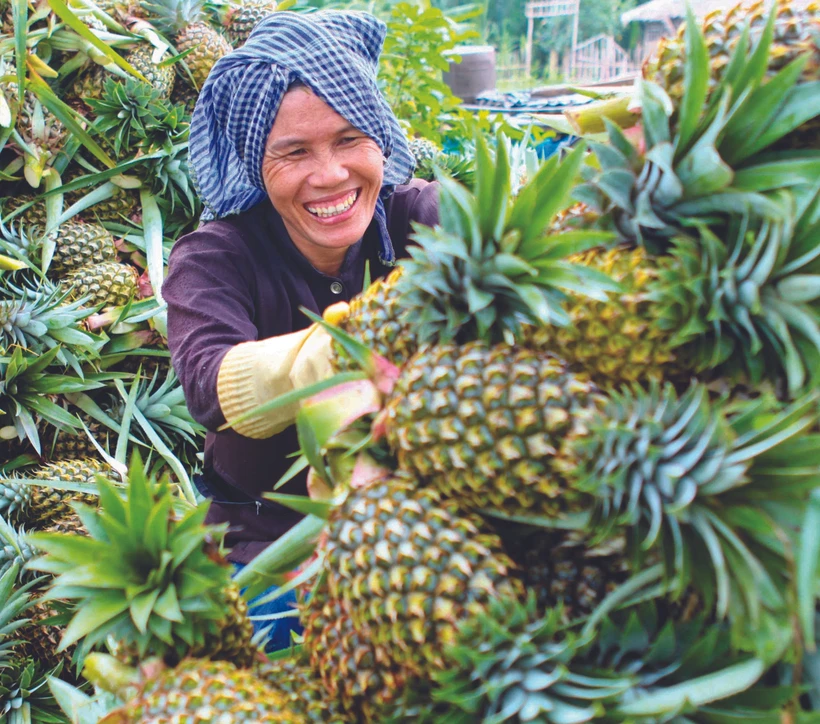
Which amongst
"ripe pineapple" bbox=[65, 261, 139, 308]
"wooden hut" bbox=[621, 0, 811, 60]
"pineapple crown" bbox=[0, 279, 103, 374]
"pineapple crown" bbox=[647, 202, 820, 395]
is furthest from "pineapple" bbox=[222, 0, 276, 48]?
"pineapple crown" bbox=[647, 202, 820, 395]

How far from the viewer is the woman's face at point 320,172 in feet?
4.87

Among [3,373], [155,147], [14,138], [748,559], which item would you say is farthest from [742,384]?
[14,138]

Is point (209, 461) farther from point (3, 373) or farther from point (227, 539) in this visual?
point (3, 373)

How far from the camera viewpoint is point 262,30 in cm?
155

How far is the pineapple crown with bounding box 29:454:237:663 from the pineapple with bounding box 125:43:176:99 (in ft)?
7.64

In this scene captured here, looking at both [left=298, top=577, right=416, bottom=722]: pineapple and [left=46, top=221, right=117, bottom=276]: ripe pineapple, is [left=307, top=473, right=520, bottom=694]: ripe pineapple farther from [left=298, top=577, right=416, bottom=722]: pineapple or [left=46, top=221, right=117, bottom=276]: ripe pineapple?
[left=46, top=221, right=117, bottom=276]: ripe pineapple

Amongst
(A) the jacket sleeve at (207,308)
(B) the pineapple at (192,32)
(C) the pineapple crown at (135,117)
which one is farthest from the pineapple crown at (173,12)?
(A) the jacket sleeve at (207,308)

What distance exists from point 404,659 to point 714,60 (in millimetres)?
657

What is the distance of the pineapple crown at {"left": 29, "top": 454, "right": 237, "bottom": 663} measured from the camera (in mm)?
679

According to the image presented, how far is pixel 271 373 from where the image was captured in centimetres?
100

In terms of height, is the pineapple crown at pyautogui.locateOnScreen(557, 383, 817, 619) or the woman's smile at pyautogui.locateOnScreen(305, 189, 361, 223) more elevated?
the woman's smile at pyautogui.locateOnScreen(305, 189, 361, 223)

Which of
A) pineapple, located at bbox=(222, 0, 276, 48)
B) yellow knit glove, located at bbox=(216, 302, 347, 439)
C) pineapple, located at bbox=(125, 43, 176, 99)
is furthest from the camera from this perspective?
pineapple, located at bbox=(222, 0, 276, 48)

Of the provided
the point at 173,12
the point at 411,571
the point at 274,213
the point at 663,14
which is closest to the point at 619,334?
the point at 411,571

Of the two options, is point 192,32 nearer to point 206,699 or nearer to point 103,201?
point 103,201
